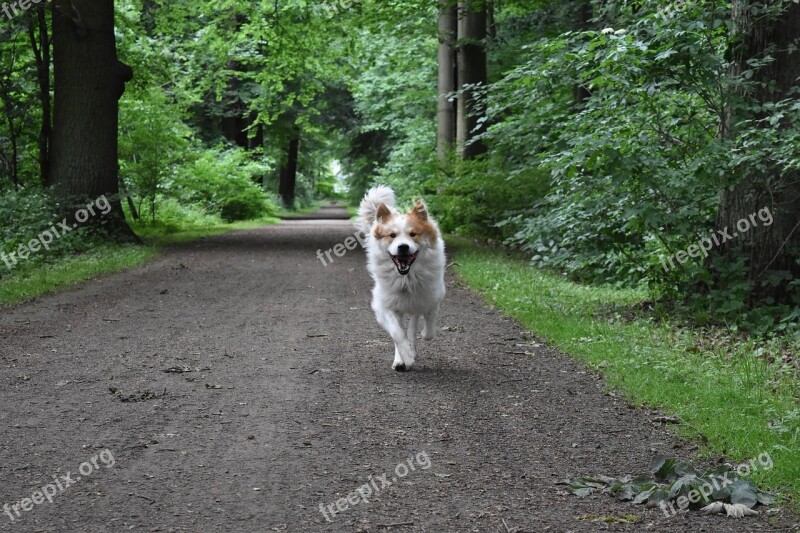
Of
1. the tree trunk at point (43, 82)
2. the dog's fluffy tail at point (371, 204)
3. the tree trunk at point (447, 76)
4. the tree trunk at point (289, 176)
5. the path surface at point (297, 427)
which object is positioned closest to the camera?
the path surface at point (297, 427)

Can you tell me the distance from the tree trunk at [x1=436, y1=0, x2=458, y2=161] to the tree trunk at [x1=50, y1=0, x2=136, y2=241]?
29.5ft

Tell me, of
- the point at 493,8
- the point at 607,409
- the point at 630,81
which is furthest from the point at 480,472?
the point at 493,8

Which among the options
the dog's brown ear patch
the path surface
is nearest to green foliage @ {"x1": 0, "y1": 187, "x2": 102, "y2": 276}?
the path surface

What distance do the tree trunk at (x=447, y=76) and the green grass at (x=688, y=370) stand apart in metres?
12.6

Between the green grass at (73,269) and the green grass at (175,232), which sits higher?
the green grass at (73,269)

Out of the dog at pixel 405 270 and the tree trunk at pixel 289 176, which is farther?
the tree trunk at pixel 289 176

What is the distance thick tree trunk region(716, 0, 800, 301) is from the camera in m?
9.45

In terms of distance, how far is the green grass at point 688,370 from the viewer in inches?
216

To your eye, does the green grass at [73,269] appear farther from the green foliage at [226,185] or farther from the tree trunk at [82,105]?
the green foliage at [226,185]

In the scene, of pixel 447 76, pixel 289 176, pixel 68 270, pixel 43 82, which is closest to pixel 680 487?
pixel 68 270

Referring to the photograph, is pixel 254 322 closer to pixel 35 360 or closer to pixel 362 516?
pixel 35 360

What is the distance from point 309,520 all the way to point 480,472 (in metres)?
1.23

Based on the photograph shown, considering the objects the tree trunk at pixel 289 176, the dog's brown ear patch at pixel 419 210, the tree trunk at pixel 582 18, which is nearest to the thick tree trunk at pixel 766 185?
the dog's brown ear patch at pixel 419 210

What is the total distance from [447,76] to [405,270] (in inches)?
740
